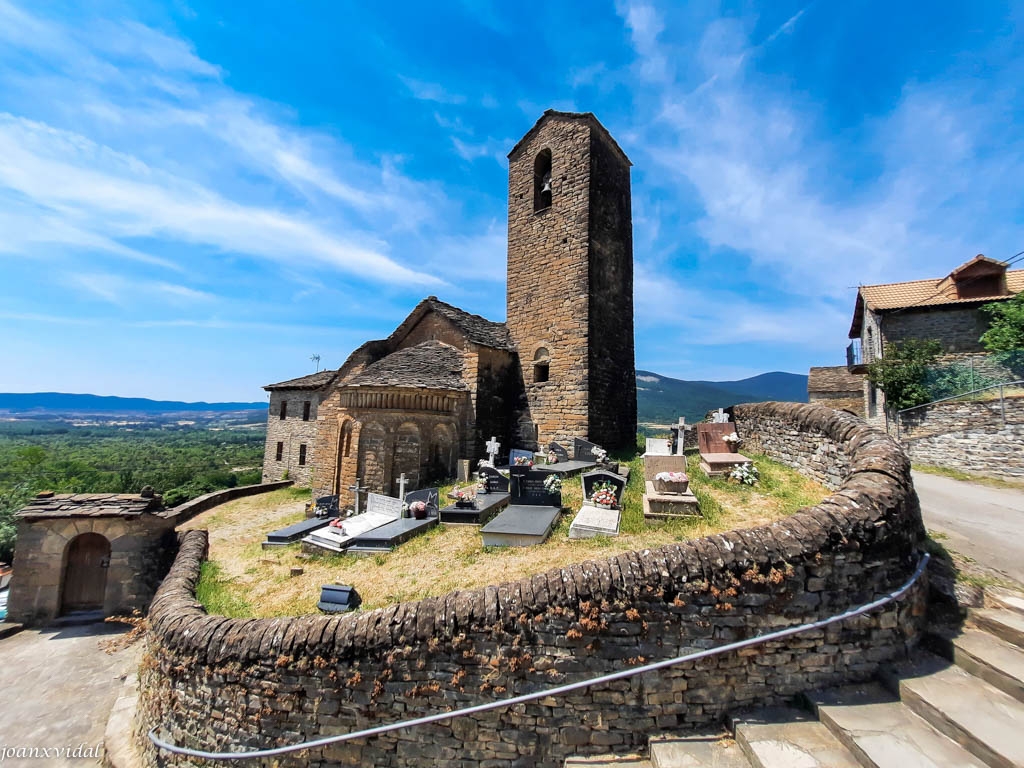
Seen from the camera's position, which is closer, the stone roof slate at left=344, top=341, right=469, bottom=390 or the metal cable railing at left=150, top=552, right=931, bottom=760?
the metal cable railing at left=150, top=552, right=931, bottom=760

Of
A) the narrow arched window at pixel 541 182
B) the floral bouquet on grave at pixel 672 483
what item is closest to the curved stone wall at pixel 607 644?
the floral bouquet on grave at pixel 672 483

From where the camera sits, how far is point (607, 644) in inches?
175

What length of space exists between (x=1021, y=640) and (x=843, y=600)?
5.40 feet

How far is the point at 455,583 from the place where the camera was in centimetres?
644

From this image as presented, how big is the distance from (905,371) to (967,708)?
17870 mm

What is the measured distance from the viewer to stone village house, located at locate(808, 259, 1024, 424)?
1797cm

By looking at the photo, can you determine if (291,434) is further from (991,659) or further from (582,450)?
(991,659)

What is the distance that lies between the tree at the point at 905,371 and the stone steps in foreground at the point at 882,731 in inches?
681

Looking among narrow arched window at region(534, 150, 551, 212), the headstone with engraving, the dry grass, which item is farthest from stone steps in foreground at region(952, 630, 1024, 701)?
narrow arched window at region(534, 150, 551, 212)

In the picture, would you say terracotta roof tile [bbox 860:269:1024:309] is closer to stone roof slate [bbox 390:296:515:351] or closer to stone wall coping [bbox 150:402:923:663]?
stone roof slate [bbox 390:296:515:351]

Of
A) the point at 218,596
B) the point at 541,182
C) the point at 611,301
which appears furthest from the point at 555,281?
the point at 218,596

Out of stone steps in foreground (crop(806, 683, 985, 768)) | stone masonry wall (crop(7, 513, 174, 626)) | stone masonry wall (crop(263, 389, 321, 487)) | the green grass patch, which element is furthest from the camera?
stone masonry wall (crop(263, 389, 321, 487))

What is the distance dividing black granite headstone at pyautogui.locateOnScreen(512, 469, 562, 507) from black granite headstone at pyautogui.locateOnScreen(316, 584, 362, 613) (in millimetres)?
3953

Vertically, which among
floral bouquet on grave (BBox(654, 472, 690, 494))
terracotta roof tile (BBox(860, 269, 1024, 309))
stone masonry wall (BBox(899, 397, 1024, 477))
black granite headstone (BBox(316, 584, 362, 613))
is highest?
terracotta roof tile (BBox(860, 269, 1024, 309))
